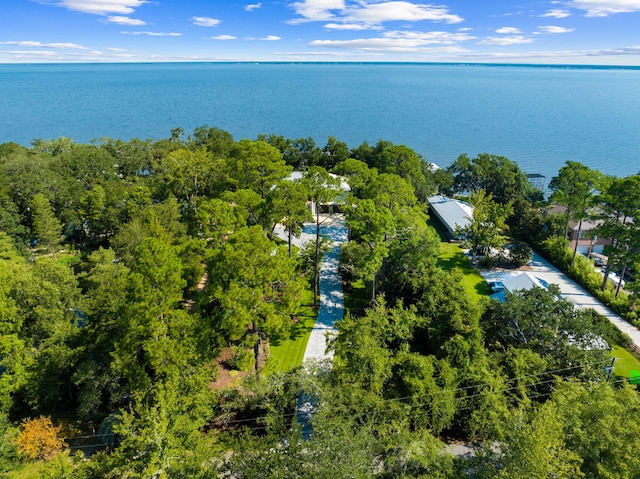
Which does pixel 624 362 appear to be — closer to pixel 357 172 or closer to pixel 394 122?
pixel 357 172

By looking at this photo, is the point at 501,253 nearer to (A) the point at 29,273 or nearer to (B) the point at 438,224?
(B) the point at 438,224

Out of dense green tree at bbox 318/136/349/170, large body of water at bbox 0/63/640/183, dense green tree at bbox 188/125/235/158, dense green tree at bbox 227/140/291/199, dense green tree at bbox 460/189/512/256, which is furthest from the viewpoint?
large body of water at bbox 0/63/640/183

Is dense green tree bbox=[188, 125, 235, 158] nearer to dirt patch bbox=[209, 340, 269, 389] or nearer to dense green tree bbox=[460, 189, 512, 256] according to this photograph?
dense green tree bbox=[460, 189, 512, 256]

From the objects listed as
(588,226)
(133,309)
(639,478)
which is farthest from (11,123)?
(639,478)

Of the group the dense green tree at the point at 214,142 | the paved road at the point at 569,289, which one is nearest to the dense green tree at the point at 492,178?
the paved road at the point at 569,289

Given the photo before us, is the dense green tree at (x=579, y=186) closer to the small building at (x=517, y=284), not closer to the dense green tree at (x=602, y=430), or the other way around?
the small building at (x=517, y=284)

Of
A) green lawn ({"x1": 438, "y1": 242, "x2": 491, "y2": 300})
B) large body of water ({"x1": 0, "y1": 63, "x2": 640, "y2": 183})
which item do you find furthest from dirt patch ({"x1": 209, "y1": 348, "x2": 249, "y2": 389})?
large body of water ({"x1": 0, "y1": 63, "x2": 640, "y2": 183})

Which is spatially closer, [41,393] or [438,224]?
[41,393]
